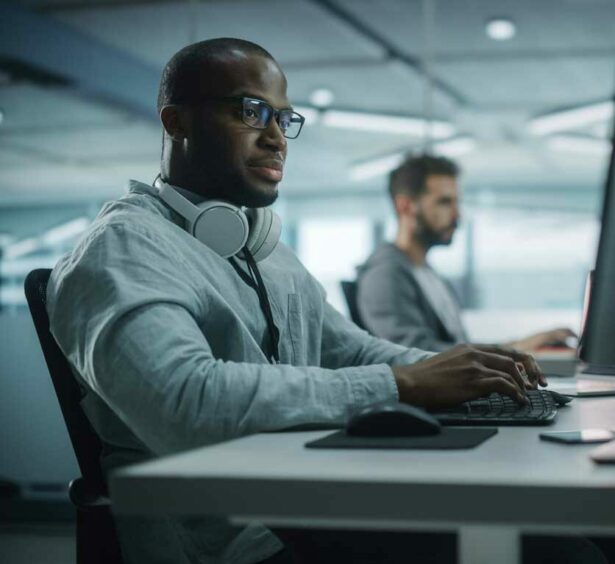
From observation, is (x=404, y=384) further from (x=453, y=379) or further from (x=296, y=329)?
(x=296, y=329)

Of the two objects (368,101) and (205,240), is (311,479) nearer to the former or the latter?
(205,240)

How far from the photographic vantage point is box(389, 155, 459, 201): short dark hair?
12.0 feet

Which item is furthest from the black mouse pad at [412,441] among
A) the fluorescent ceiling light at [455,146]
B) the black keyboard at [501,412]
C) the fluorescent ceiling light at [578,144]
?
the fluorescent ceiling light at [578,144]

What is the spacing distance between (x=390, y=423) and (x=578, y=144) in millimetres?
8001

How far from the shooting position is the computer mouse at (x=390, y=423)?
85cm

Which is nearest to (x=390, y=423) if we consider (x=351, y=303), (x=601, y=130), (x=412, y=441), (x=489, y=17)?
(x=412, y=441)

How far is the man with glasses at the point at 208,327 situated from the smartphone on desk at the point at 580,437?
0.64 ft

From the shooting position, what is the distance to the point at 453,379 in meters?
1.04

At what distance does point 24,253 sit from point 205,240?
10.6 metres

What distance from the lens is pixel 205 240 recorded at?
1.27 meters

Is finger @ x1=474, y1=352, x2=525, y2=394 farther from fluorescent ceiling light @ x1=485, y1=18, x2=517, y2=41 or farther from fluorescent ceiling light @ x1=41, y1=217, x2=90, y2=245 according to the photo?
fluorescent ceiling light @ x1=41, y1=217, x2=90, y2=245

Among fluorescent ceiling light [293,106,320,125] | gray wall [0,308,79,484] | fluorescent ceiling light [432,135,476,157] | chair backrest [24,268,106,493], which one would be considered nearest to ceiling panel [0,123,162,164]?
fluorescent ceiling light [293,106,320,125]

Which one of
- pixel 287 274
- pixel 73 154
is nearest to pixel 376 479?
pixel 287 274

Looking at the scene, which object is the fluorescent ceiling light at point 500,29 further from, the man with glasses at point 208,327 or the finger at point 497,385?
the finger at point 497,385
